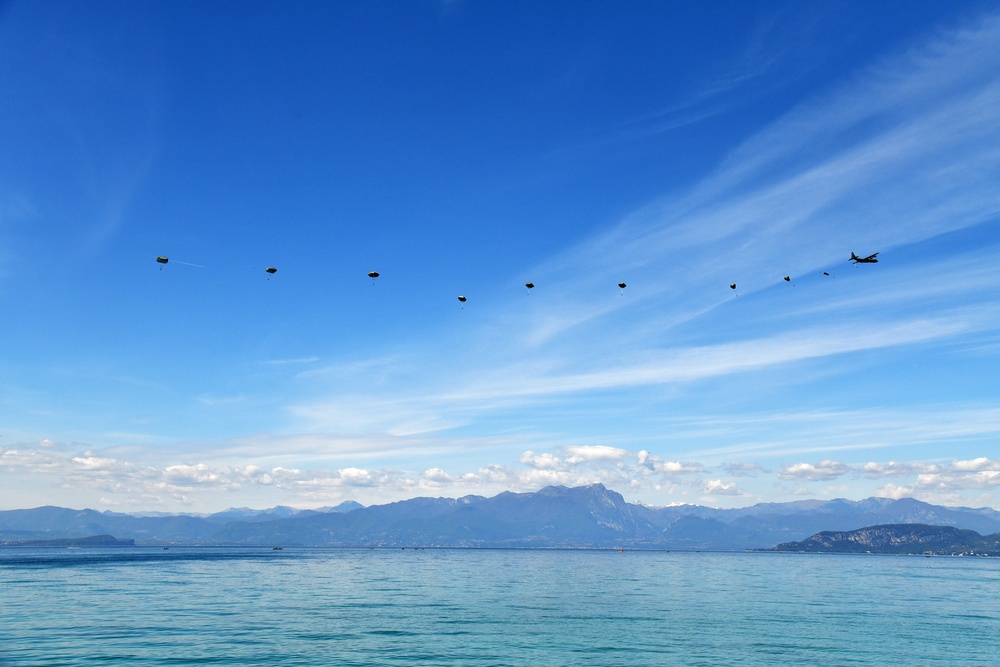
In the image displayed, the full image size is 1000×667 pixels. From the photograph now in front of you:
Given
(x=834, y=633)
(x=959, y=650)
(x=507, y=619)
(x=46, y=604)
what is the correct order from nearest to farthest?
(x=959, y=650) < (x=834, y=633) < (x=507, y=619) < (x=46, y=604)

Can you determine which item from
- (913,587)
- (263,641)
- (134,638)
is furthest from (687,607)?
(913,587)

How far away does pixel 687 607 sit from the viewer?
92.9 m

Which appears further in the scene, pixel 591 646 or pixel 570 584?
pixel 570 584

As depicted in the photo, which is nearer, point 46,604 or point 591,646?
point 591,646

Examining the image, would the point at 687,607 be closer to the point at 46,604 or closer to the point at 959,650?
the point at 959,650

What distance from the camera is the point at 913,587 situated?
15000 centimetres

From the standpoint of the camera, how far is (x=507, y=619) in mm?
76000

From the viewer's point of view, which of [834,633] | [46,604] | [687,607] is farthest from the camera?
[687,607]

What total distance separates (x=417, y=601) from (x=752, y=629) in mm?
48037

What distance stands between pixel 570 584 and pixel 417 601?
52.5 metres

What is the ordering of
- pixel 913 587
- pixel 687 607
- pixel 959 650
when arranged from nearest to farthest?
1. pixel 959 650
2. pixel 687 607
3. pixel 913 587

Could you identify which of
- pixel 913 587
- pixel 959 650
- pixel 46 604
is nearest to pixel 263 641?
pixel 46 604

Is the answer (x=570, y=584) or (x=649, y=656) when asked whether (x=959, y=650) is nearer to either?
(x=649, y=656)

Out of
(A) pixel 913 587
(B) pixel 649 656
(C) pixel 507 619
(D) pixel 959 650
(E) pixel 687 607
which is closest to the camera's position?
(B) pixel 649 656
